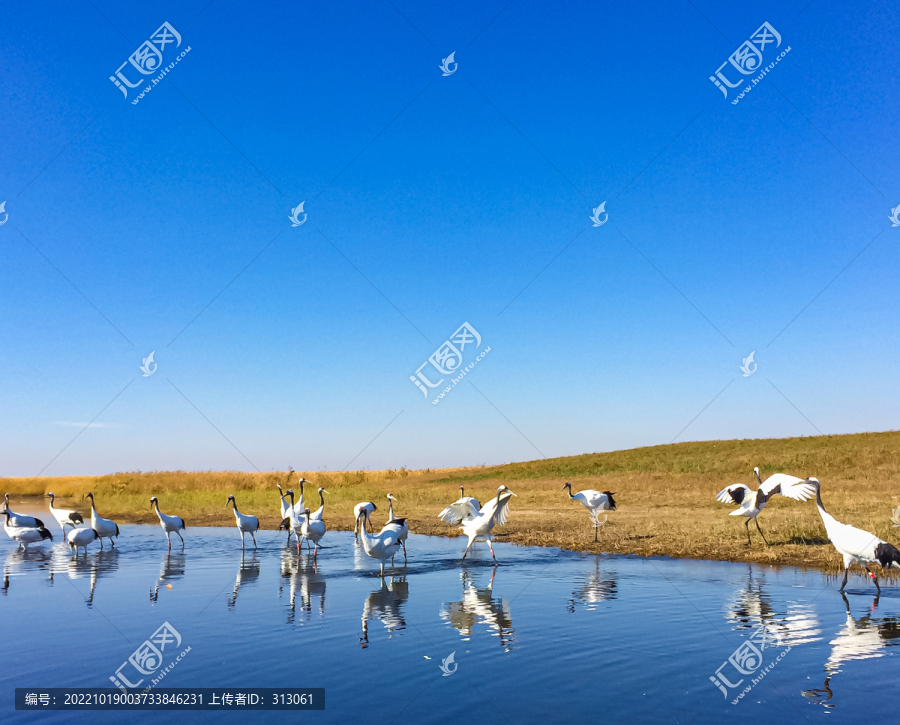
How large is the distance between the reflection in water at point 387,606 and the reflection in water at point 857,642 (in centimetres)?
659

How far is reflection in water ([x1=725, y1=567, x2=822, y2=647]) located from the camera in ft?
34.5

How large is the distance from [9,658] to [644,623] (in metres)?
10.7

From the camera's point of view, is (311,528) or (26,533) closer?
(311,528)

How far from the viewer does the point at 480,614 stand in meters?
12.6

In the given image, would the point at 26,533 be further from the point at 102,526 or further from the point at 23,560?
the point at 102,526

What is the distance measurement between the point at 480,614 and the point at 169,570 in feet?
35.2

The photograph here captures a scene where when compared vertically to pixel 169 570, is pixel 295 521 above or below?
above

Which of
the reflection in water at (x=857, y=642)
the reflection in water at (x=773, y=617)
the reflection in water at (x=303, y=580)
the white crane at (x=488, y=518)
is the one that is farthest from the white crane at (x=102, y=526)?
the reflection in water at (x=857, y=642)

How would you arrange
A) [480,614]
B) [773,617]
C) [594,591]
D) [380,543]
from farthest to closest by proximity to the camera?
[380,543] < [594,591] < [480,614] < [773,617]

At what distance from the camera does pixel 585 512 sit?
1239 inches

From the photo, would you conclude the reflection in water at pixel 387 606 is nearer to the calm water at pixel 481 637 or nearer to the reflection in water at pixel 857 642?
the calm water at pixel 481 637

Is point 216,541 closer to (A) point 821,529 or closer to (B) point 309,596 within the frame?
(B) point 309,596

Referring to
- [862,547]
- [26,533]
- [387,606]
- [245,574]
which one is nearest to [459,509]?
[245,574]

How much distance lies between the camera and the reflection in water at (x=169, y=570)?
15.7 meters
